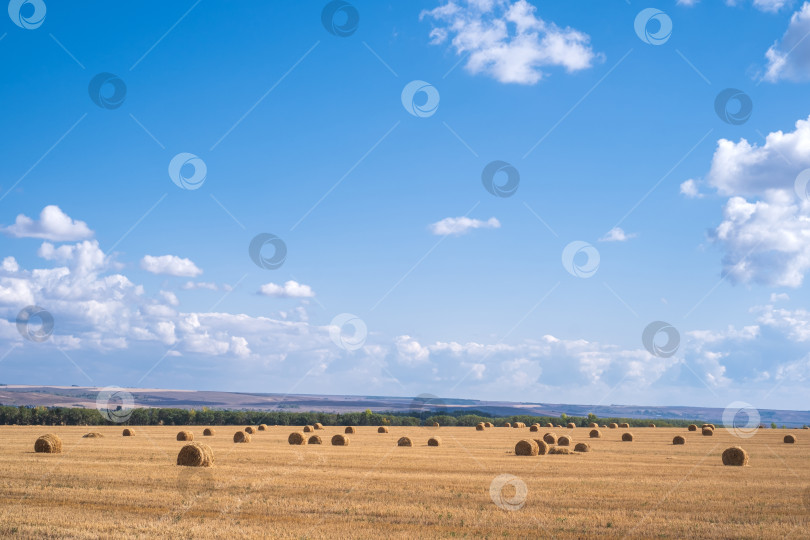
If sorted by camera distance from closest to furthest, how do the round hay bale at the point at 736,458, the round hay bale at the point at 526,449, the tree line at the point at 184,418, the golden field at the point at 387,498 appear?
1. the golden field at the point at 387,498
2. the round hay bale at the point at 736,458
3. the round hay bale at the point at 526,449
4. the tree line at the point at 184,418

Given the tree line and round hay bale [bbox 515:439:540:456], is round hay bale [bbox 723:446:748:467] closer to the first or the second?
round hay bale [bbox 515:439:540:456]

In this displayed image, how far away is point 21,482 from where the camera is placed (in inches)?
953

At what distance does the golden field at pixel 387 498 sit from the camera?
17.0m

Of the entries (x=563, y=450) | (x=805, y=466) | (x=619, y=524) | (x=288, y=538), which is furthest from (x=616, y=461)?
(x=288, y=538)

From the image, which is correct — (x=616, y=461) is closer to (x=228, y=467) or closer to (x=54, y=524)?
(x=228, y=467)

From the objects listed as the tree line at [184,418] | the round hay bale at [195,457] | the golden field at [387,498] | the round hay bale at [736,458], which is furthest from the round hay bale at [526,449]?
the tree line at [184,418]

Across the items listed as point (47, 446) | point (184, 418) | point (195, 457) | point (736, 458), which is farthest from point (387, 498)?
point (184, 418)

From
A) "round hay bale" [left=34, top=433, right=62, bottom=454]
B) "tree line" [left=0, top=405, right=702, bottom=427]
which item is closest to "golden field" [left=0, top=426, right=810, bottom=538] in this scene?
"round hay bale" [left=34, top=433, right=62, bottom=454]

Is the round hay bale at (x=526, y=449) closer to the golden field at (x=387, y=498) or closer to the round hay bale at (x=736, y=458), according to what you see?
the golden field at (x=387, y=498)

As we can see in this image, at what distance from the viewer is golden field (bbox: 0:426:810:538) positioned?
17047 millimetres

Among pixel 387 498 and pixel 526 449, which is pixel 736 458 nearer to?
pixel 526 449

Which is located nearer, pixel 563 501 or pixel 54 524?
pixel 54 524

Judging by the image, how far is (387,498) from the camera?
21.9 m

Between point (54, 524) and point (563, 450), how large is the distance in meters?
31.5
